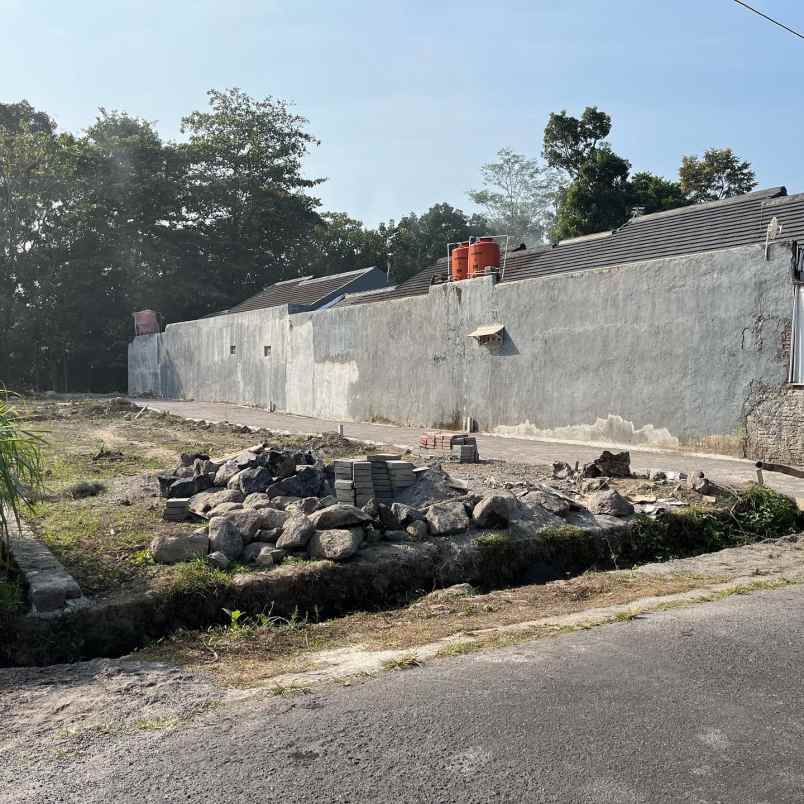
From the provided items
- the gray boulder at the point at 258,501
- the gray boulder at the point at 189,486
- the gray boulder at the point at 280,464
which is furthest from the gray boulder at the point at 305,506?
the gray boulder at the point at 189,486

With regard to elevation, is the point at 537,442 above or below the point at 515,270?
below

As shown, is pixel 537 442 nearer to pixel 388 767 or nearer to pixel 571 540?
pixel 571 540

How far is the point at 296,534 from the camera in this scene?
5766mm

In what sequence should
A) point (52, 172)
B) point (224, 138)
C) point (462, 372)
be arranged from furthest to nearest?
point (224, 138) < point (52, 172) < point (462, 372)

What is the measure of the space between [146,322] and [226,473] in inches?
1130

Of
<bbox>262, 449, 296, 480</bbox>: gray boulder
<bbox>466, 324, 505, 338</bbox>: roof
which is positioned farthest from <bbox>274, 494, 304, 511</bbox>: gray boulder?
<bbox>466, 324, 505, 338</bbox>: roof

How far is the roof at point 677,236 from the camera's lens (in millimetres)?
13656

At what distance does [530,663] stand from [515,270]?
1521 cm

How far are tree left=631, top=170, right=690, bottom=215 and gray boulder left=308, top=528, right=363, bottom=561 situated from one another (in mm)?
25265

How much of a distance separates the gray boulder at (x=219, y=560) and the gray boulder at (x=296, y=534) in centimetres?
40

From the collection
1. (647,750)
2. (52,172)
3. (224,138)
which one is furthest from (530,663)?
(224,138)

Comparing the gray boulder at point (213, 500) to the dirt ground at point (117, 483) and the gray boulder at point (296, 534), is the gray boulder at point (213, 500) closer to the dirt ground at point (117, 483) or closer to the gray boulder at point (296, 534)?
the dirt ground at point (117, 483)

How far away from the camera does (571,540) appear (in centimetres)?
667

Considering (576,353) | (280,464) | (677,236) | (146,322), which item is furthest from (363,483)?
(146,322)
